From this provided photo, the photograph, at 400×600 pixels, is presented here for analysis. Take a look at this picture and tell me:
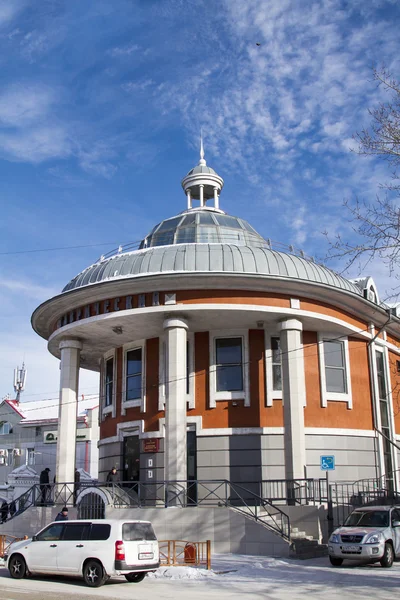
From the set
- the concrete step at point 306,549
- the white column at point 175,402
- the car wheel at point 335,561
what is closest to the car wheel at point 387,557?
the car wheel at point 335,561

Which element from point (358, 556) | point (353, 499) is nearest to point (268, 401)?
point (353, 499)

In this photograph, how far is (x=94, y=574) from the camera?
14445mm

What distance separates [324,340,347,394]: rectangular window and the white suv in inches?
523

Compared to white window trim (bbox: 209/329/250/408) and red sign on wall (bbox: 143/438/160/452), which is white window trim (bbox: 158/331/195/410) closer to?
white window trim (bbox: 209/329/250/408)

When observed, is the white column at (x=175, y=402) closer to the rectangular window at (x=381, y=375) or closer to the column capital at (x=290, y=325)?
the column capital at (x=290, y=325)

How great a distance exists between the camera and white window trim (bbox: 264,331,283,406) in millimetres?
25391

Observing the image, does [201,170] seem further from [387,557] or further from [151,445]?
[387,557]

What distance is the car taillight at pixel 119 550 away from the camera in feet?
47.4

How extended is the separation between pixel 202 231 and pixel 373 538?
1596cm

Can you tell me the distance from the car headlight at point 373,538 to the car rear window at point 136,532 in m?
5.71

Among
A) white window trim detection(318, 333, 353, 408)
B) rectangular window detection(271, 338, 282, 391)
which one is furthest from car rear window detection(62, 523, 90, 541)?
white window trim detection(318, 333, 353, 408)

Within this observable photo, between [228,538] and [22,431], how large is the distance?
1562 inches

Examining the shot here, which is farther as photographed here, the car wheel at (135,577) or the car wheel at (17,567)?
the car wheel at (17,567)

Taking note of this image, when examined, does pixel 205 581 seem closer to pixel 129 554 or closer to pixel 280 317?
pixel 129 554
